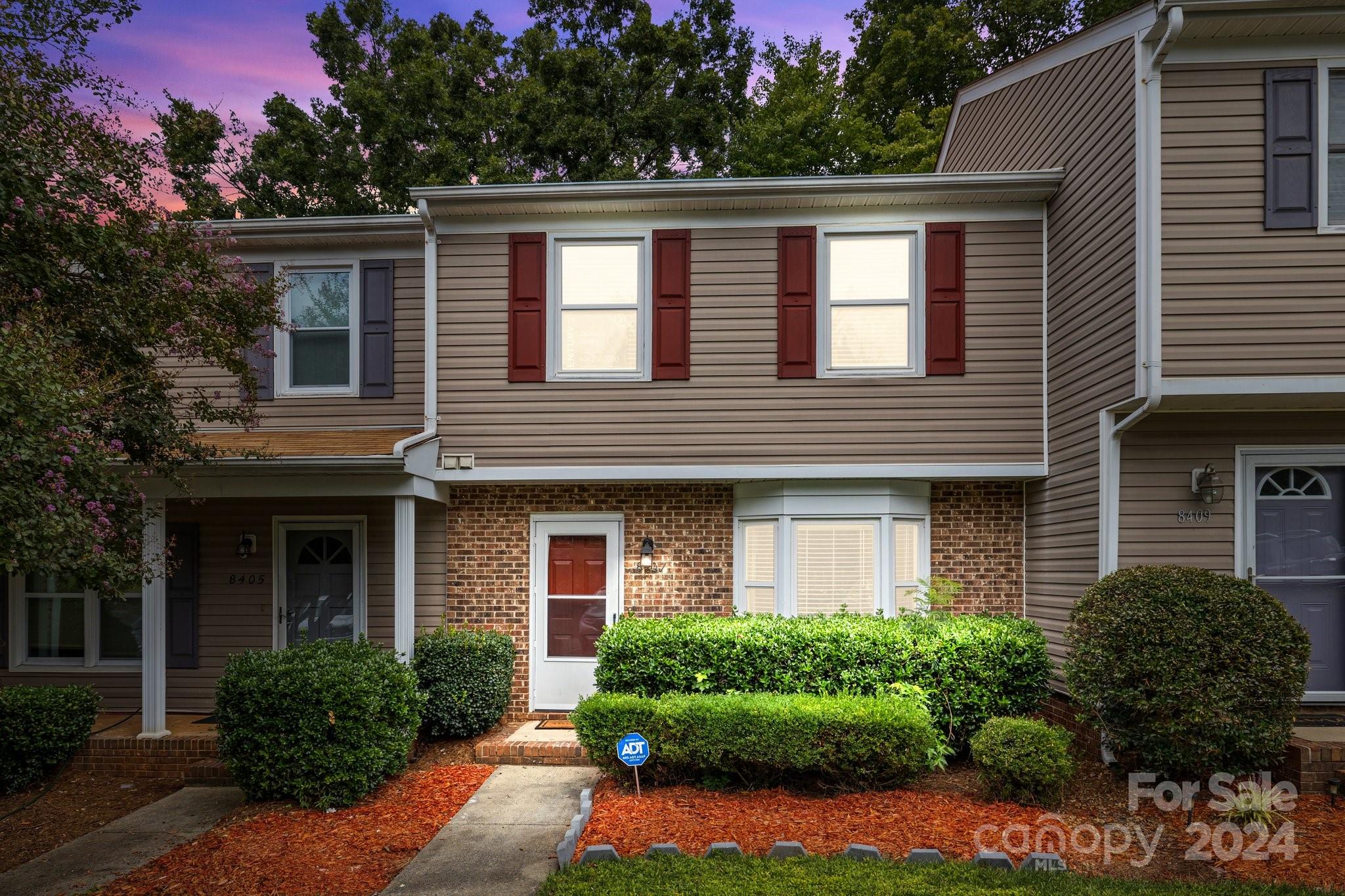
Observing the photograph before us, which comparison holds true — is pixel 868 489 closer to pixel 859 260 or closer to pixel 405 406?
pixel 859 260

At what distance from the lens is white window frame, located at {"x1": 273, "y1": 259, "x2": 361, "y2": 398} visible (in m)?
9.47

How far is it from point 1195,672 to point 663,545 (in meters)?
4.90

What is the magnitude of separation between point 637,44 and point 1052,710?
16285 millimetres

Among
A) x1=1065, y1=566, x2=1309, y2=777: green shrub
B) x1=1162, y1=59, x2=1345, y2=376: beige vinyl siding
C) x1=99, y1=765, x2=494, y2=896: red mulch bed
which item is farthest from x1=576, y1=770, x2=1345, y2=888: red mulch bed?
x1=1162, y1=59, x2=1345, y2=376: beige vinyl siding

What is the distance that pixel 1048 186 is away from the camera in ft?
27.1

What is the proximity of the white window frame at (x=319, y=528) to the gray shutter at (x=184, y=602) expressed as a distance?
2.86ft

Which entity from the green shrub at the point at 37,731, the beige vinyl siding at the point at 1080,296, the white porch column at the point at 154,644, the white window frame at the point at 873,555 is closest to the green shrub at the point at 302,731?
the white porch column at the point at 154,644

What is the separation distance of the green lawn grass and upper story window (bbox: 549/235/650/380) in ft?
16.6

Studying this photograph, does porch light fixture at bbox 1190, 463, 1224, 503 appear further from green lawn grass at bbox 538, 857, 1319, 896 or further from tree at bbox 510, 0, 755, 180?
tree at bbox 510, 0, 755, 180

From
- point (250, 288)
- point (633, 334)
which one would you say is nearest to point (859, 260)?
point (633, 334)

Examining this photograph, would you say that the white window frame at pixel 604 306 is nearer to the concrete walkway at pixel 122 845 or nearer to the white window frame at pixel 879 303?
the white window frame at pixel 879 303

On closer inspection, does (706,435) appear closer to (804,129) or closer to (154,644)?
(154,644)

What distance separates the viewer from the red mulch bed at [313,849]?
523 cm

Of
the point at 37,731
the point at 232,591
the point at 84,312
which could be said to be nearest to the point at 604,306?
the point at 84,312
